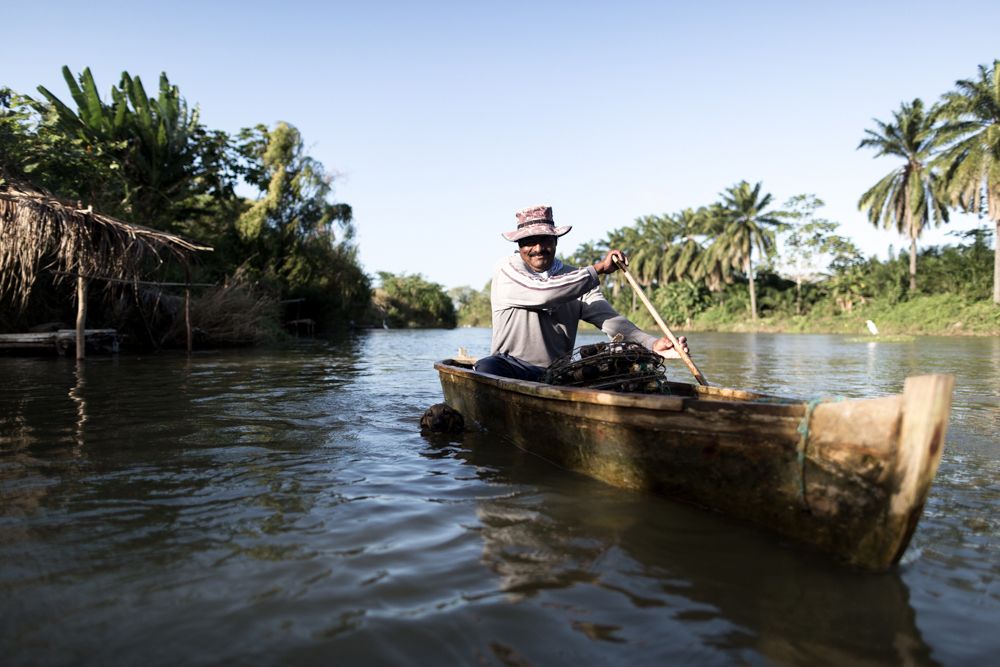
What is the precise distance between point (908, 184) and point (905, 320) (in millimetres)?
7156

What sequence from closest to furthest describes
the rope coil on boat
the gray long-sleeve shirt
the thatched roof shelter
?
the rope coil on boat → the gray long-sleeve shirt → the thatched roof shelter

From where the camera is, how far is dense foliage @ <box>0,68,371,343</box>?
14953 mm

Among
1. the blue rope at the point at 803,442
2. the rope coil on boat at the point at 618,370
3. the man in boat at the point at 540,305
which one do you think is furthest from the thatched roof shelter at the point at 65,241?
the blue rope at the point at 803,442

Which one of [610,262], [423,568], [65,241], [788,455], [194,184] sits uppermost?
[194,184]

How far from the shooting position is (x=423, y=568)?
2.56 metres

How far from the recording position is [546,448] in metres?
4.40

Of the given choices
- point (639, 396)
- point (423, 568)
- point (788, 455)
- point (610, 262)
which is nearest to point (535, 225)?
point (610, 262)

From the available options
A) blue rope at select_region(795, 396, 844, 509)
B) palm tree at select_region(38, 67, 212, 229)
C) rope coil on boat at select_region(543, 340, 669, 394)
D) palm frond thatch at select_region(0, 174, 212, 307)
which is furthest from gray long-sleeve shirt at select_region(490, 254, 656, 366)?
palm tree at select_region(38, 67, 212, 229)

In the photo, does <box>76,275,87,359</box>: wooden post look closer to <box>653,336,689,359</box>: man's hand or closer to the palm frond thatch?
the palm frond thatch

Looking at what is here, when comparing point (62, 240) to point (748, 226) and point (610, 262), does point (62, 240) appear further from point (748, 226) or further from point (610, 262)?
point (748, 226)

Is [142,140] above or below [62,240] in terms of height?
above

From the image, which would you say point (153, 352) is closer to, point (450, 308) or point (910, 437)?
point (910, 437)

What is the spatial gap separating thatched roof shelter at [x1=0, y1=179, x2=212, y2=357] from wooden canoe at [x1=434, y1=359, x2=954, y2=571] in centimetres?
1056

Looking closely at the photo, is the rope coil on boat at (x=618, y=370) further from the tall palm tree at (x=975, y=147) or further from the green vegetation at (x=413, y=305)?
the green vegetation at (x=413, y=305)
